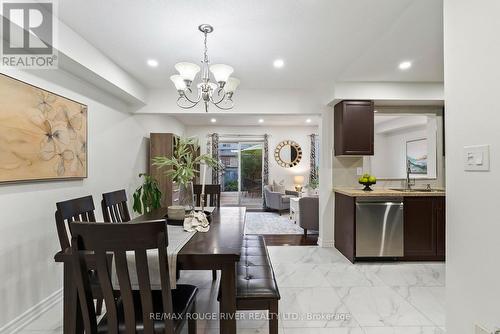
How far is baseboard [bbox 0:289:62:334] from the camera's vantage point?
199cm

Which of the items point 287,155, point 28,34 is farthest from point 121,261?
point 287,155

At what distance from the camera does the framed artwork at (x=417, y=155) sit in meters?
4.16

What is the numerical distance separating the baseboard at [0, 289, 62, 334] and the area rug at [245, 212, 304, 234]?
3.17 m

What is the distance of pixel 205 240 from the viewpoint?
1.79 metres

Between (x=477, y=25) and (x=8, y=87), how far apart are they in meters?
2.90

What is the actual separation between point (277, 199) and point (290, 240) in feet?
7.53

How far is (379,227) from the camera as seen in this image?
3451mm

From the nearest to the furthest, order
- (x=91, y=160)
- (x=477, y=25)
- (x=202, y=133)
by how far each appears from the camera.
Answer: (x=477, y=25)
(x=91, y=160)
(x=202, y=133)

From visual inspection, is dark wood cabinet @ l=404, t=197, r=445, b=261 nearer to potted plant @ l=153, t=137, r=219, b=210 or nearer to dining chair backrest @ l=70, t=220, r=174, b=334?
potted plant @ l=153, t=137, r=219, b=210

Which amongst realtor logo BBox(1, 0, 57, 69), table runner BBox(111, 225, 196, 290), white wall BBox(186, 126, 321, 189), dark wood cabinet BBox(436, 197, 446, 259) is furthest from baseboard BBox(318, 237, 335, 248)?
realtor logo BBox(1, 0, 57, 69)

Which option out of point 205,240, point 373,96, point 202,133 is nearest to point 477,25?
point 205,240

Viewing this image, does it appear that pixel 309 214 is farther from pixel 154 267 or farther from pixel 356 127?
pixel 154 267

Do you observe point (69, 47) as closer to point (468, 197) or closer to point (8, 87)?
point (8, 87)

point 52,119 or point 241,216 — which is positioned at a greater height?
point 52,119
